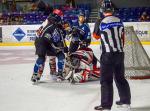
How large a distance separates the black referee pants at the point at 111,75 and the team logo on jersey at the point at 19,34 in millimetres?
10783

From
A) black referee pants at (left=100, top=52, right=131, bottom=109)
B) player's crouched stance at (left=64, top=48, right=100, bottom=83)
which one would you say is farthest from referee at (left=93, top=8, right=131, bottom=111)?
player's crouched stance at (left=64, top=48, right=100, bottom=83)

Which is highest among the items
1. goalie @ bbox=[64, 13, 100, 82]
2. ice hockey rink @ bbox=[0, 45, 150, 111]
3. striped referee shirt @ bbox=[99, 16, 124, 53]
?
striped referee shirt @ bbox=[99, 16, 124, 53]

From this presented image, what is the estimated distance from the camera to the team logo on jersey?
615 inches

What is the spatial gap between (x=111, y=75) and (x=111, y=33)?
0.50m

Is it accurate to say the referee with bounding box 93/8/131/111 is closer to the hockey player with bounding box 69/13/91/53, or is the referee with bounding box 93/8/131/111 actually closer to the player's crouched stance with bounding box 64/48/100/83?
the player's crouched stance with bounding box 64/48/100/83

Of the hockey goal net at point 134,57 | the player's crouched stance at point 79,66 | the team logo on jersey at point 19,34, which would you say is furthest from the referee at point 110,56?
the team logo on jersey at point 19,34

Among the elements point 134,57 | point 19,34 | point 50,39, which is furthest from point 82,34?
point 19,34

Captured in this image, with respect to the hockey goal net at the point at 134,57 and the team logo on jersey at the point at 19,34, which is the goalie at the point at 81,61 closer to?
the hockey goal net at the point at 134,57

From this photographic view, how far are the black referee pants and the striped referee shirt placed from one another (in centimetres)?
8

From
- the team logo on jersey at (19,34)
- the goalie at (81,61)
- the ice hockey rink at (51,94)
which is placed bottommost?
the team logo on jersey at (19,34)

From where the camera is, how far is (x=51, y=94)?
6555 millimetres

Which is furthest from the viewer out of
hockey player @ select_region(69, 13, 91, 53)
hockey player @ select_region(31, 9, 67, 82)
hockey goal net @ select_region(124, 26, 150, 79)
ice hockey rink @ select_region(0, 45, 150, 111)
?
hockey goal net @ select_region(124, 26, 150, 79)

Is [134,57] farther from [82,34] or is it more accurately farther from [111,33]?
[111,33]

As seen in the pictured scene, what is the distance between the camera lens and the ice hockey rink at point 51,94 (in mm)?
5609
